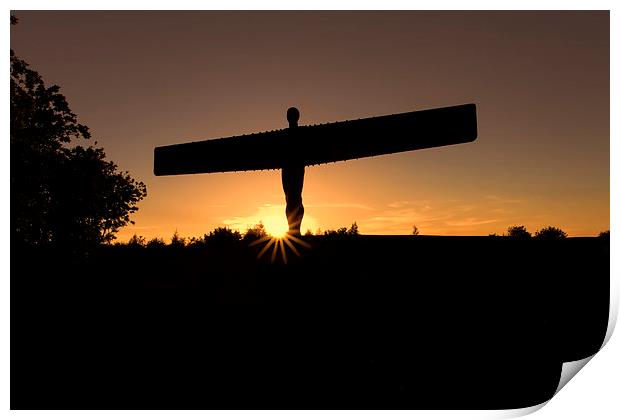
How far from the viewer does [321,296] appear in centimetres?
445

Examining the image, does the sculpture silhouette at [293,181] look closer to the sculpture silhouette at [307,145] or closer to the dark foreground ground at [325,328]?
the sculpture silhouette at [307,145]

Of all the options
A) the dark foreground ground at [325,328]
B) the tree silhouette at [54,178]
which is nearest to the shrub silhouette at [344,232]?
the dark foreground ground at [325,328]

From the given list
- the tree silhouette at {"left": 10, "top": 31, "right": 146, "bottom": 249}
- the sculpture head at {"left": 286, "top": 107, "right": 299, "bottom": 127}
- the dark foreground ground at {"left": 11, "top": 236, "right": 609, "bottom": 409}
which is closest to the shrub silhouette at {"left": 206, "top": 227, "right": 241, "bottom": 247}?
the dark foreground ground at {"left": 11, "top": 236, "right": 609, "bottom": 409}

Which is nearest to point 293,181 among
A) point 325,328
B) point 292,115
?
point 292,115

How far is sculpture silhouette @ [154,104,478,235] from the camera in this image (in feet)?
16.4

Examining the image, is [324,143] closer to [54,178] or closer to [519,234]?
[519,234]

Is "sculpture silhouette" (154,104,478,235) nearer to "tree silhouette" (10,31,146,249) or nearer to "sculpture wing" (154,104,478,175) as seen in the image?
"sculpture wing" (154,104,478,175)

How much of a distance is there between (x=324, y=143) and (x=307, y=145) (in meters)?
0.16

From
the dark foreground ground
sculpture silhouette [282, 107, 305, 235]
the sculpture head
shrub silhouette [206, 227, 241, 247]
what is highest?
the sculpture head

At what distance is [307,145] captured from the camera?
17.9 ft

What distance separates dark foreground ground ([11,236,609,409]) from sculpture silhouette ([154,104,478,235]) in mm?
851

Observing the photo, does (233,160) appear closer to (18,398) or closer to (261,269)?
(261,269)

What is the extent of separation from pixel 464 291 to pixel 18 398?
10.9 feet
